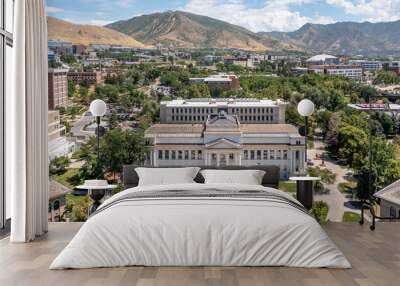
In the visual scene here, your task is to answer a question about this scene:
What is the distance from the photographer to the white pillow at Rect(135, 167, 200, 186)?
6562 millimetres

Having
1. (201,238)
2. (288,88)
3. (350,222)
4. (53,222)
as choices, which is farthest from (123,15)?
(201,238)

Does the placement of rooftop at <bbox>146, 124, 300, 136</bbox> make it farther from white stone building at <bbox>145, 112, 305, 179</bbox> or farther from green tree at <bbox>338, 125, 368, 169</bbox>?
green tree at <bbox>338, 125, 368, 169</bbox>

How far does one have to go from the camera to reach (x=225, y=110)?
26.3ft

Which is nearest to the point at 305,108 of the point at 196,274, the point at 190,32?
the point at 190,32

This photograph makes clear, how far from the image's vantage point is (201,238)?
4.57 metres

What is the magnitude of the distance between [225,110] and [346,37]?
211cm

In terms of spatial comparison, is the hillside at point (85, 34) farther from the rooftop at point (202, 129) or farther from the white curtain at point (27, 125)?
the white curtain at point (27, 125)

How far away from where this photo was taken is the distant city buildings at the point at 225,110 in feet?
26.0

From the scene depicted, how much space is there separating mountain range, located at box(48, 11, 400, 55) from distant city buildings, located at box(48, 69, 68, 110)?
469mm

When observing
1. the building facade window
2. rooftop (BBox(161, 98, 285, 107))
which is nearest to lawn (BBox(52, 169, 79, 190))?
rooftop (BBox(161, 98, 285, 107))

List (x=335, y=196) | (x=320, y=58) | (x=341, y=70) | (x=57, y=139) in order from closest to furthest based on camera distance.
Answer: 1. (x=335, y=196)
2. (x=57, y=139)
3. (x=341, y=70)
4. (x=320, y=58)

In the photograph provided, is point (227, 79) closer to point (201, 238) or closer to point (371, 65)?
point (371, 65)

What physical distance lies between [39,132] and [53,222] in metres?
1.69

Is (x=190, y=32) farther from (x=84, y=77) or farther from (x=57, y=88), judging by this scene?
(x=57, y=88)
